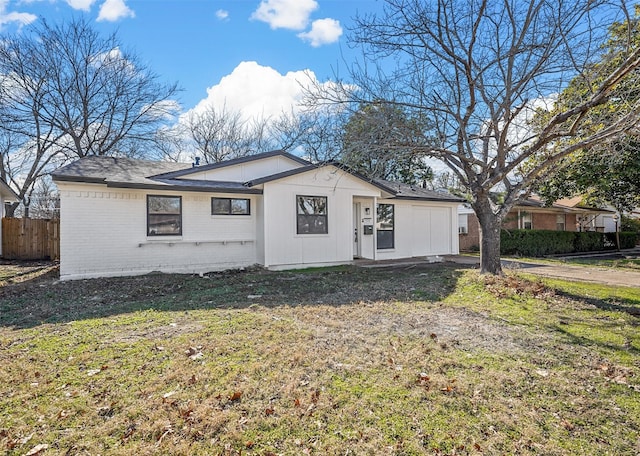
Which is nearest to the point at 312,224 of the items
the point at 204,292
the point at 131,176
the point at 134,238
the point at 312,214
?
the point at 312,214

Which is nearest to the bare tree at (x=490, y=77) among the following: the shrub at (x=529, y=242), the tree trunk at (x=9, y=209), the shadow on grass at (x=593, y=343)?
the shadow on grass at (x=593, y=343)

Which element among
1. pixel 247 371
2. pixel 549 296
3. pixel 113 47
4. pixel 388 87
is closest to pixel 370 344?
pixel 247 371

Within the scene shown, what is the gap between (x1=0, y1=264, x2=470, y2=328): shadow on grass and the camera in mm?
6375

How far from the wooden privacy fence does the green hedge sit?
19.5 metres

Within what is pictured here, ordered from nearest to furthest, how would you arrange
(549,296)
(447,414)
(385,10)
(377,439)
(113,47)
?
(377,439)
(447,414)
(549,296)
(385,10)
(113,47)

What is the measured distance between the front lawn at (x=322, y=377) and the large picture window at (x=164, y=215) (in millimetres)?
4035

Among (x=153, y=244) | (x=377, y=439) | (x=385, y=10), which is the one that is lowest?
(x=377, y=439)

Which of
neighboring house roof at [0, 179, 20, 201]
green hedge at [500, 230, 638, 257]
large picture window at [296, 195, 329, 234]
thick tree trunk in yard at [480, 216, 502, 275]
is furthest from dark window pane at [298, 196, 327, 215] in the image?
neighboring house roof at [0, 179, 20, 201]

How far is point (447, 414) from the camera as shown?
2.82 metres

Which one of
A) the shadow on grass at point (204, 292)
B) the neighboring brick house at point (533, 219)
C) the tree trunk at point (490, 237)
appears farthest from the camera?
the neighboring brick house at point (533, 219)

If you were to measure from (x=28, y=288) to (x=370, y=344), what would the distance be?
8331 millimetres

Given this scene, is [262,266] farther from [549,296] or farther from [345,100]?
[549,296]

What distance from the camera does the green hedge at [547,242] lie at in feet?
58.9

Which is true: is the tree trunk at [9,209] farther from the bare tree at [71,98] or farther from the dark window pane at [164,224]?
the dark window pane at [164,224]
